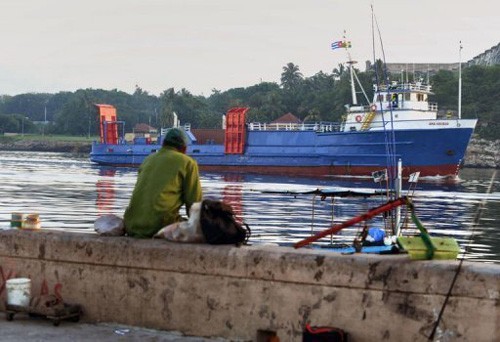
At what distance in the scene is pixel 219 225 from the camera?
5504mm

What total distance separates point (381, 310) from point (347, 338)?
0.28 meters

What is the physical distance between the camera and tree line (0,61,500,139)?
10675cm

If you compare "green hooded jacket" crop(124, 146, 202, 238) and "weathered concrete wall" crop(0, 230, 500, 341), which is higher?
"green hooded jacket" crop(124, 146, 202, 238)

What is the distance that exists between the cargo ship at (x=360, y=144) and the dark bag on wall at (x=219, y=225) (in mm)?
41027

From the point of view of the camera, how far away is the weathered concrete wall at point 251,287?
4582mm

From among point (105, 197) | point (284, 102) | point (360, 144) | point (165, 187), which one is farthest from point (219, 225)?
point (284, 102)

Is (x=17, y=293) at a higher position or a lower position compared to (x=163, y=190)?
lower

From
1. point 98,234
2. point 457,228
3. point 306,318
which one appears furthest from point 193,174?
point 457,228

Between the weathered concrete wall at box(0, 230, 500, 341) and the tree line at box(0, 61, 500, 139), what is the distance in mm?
62680

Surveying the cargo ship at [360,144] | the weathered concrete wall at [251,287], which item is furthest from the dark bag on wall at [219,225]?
the cargo ship at [360,144]

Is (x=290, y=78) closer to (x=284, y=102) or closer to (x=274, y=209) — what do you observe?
(x=284, y=102)

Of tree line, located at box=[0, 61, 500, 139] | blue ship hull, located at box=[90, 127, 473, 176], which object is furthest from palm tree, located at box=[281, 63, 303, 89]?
blue ship hull, located at box=[90, 127, 473, 176]

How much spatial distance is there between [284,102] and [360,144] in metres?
72.5

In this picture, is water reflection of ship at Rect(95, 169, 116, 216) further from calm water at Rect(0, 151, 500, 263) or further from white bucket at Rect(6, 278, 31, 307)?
white bucket at Rect(6, 278, 31, 307)
